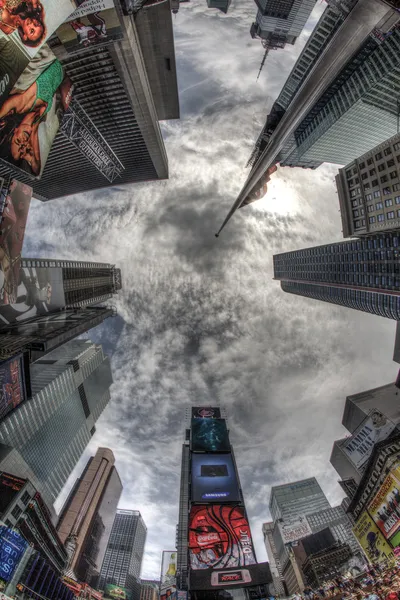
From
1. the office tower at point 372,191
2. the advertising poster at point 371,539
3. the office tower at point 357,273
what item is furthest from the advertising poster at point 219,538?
the office tower at point 357,273

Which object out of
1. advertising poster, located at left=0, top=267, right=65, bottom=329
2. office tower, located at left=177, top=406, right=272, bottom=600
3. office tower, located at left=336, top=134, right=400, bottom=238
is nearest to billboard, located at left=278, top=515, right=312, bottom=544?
office tower, located at left=177, top=406, right=272, bottom=600

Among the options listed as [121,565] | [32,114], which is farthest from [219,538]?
[121,565]

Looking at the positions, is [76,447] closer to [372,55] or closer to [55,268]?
[55,268]

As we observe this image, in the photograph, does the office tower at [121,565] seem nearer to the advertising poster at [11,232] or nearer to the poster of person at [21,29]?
the advertising poster at [11,232]

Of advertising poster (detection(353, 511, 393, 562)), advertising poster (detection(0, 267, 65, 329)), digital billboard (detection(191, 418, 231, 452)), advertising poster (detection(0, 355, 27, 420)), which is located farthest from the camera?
advertising poster (detection(0, 267, 65, 329))

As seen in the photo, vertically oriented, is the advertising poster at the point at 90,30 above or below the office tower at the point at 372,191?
below

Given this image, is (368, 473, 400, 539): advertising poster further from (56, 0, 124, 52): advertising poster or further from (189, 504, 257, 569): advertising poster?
(56, 0, 124, 52): advertising poster

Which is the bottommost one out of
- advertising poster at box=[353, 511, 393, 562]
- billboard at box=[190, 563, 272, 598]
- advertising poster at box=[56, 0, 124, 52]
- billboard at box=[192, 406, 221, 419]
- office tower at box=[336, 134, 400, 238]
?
billboard at box=[190, 563, 272, 598]

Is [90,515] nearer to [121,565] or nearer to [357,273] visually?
[121,565]
